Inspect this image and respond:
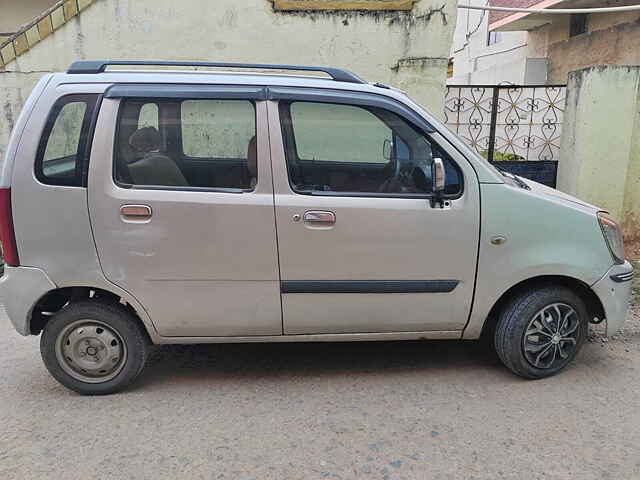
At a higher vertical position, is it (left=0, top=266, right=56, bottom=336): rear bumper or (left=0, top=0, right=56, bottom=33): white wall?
(left=0, top=0, right=56, bottom=33): white wall

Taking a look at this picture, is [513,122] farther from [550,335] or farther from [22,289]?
[22,289]

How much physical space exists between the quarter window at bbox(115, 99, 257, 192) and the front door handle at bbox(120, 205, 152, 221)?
0.13 m

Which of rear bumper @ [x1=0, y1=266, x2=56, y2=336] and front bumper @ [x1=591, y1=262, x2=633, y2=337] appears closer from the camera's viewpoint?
rear bumper @ [x1=0, y1=266, x2=56, y2=336]

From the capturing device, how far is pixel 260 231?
286 centimetres

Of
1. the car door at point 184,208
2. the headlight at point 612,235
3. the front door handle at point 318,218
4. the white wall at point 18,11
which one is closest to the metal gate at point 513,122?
the headlight at point 612,235

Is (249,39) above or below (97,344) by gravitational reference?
above

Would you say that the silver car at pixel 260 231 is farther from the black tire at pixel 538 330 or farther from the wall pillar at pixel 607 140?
the wall pillar at pixel 607 140

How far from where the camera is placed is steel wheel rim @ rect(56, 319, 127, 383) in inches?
118

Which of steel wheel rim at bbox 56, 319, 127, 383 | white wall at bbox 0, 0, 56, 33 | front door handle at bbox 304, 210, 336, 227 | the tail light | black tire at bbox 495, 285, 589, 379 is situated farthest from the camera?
white wall at bbox 0, 0, 56, 33

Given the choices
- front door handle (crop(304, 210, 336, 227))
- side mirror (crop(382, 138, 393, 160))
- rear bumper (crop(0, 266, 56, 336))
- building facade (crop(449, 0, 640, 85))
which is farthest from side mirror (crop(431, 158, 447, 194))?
building facade (crop(449, 0, 640, 85))

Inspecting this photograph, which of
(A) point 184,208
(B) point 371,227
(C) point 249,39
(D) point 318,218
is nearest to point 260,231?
(D) point 318,218

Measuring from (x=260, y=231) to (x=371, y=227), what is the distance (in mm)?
644

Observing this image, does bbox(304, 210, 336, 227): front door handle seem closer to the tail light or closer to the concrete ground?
the concrete ground

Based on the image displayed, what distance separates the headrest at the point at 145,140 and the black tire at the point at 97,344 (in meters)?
0.95
